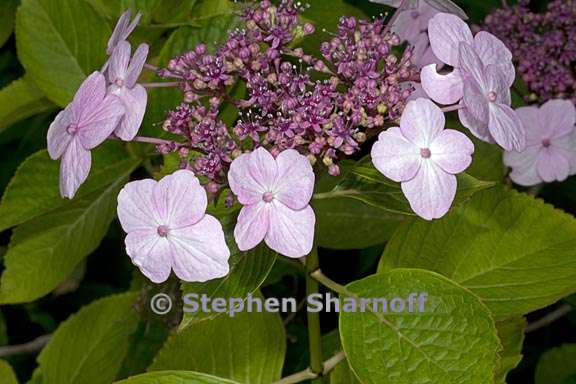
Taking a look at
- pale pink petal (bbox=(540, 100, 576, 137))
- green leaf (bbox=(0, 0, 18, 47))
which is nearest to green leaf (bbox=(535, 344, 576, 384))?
pale pink petal (bbox=(540, 100, 576, 137))

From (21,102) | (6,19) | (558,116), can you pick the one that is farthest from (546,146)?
(6,19)

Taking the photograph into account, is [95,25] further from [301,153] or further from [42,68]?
[301,153]

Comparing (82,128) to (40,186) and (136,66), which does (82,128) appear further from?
(40,186)

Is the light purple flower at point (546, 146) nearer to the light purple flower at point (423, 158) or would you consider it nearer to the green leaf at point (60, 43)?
the light purple flower at point (423, 158)

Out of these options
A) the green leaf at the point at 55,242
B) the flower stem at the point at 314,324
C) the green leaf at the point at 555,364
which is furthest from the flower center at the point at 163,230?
the green leaf at the point at 555,364

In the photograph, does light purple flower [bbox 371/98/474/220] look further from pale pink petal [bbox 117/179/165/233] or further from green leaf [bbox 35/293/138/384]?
green leaf [bbox 35/293/138/384]
